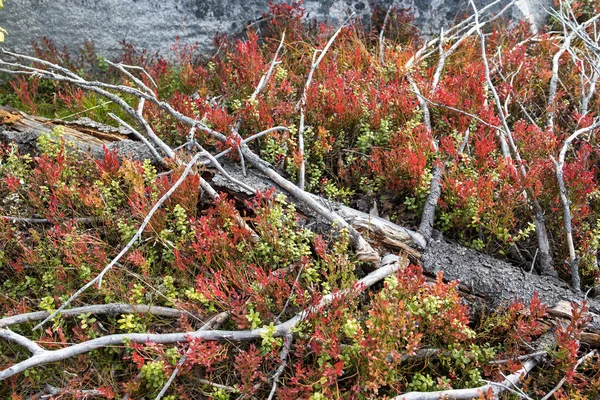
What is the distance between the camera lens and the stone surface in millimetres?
6344

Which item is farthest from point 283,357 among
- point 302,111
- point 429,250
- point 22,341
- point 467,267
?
point 302,111

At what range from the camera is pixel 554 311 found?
3516mm

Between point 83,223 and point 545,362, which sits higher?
point 83,223

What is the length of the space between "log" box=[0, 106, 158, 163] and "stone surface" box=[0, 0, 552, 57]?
1703mm

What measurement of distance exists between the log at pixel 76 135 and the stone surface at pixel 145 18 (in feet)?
5.59

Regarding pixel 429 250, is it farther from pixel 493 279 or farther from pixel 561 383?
pixel 561 383

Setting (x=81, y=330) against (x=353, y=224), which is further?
(x=353, y=224)

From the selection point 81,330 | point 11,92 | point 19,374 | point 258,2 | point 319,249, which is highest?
point 258,2

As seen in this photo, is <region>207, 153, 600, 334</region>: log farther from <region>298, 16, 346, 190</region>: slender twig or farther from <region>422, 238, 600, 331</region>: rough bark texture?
<region>298, 16, 346, 190</region>: slender twig

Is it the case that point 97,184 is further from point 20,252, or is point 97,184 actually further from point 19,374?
point 19,374

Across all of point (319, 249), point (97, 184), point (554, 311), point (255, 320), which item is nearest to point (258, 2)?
point (97, 184)

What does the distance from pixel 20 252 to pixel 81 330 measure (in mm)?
996

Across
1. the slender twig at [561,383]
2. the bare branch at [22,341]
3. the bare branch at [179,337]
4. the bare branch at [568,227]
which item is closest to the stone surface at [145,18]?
the bare branch at [568,227]

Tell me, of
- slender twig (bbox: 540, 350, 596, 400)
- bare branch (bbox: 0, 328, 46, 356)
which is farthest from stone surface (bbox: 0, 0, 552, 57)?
slender twig (bbox: 540, 350, 596, 400)
